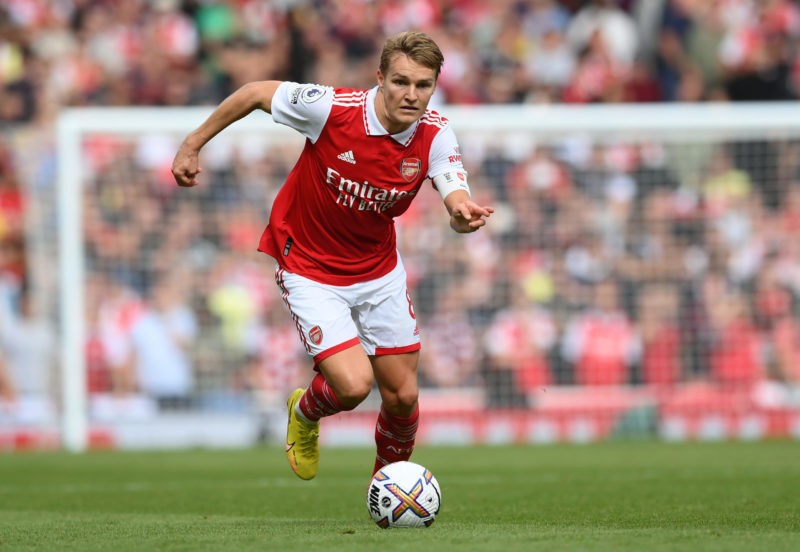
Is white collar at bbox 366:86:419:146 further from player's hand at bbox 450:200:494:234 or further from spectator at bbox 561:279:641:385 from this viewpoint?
spectator at bbox 561:279:641:385

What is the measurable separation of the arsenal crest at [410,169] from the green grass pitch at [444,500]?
1766mm

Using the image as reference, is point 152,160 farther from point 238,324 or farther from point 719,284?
point 719,284

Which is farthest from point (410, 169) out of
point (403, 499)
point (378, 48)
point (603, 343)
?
point (378, 48)

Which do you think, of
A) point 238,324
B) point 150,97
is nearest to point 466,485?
point 238,324

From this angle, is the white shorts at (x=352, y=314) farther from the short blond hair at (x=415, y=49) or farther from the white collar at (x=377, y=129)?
the short blond hair at (x=415, y=49)

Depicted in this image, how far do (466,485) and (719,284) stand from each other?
6977 millimetres

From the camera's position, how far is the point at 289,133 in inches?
640

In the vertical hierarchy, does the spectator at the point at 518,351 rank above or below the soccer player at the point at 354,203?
below

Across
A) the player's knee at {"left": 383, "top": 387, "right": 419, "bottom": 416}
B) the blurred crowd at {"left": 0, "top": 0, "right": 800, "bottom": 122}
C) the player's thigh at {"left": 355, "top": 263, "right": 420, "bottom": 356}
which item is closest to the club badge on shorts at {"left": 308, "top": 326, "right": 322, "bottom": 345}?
the player's thigh at {"left": 355, "top": 263, "right": 420, "bottom": 356}

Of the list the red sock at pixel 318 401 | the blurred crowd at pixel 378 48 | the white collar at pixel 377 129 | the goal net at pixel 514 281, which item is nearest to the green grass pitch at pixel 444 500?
the red sock at pixel 318 401

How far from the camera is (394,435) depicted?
7.91 m

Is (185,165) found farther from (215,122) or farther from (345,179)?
(345,179)

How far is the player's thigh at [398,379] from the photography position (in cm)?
772

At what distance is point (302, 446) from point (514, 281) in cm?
863
